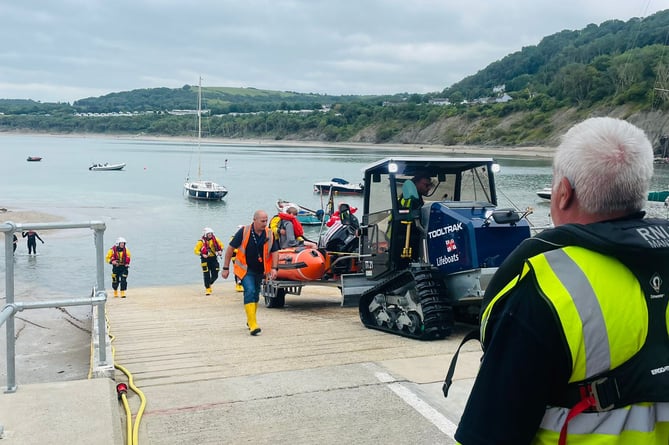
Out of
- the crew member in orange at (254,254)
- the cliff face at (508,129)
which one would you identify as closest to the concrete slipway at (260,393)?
the crew member in orange at (254,254)

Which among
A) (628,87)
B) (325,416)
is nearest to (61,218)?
(325,416)

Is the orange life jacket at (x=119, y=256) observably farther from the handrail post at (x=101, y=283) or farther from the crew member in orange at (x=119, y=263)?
the handrail post at (x=101, y=283)

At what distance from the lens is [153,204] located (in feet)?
203

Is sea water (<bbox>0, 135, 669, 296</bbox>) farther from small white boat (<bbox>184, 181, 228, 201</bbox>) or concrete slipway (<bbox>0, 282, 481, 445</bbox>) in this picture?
concrete slipway (<bbox>0, 282, 481, 445</bbox>)

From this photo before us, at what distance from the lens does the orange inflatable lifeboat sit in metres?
12.9

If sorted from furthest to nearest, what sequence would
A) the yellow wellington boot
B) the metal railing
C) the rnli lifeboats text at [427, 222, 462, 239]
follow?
the yellow wellington boot → the rnli lifeboats text at [427, 222, 462, 239] → the metal railing

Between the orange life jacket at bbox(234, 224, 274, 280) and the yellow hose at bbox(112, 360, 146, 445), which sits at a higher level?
A: the orange life jacket at bbox(234, 224, 274, 280)

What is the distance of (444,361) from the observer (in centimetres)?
736

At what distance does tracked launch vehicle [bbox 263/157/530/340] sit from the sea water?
0.59m

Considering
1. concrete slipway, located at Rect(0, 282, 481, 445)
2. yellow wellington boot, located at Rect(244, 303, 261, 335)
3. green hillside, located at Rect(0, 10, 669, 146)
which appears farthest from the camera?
green hillside, located at Rect(0, 10, 669, 146)

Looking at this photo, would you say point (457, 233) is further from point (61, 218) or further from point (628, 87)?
point (628, 87)

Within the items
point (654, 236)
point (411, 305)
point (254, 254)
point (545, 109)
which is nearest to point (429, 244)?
point (411, 305)

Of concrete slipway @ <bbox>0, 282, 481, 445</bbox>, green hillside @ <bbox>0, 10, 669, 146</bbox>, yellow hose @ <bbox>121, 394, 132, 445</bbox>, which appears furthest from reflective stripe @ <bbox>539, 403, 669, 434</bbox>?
green hillside @ <bbox>0, 10, 669, 146</bbox>

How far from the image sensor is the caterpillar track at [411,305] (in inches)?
364
